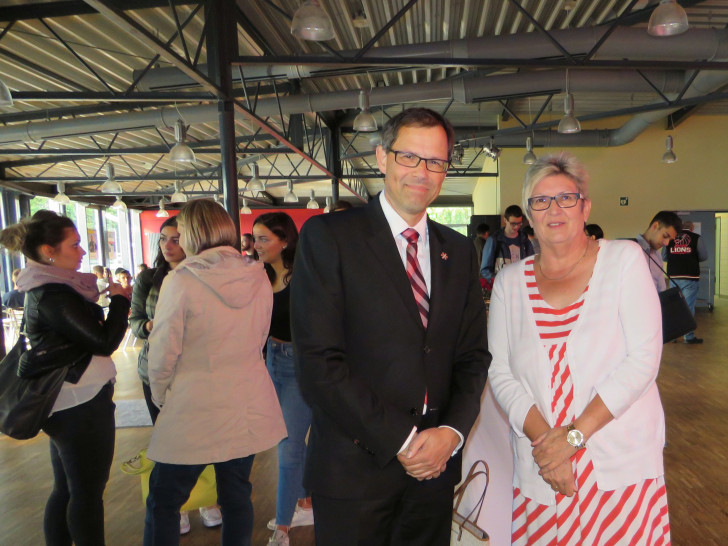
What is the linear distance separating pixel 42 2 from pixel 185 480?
6.01m

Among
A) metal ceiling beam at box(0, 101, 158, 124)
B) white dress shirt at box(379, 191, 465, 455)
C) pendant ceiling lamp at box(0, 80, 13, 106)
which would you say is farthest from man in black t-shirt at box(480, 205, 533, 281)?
metal ceiling beam at box(0, 101, 158, 124)

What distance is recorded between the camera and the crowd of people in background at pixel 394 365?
4.42 feet

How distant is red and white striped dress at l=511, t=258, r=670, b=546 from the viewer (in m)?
1.55

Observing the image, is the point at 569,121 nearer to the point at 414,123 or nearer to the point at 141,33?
the point at 141,33

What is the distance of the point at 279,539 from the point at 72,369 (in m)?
1.36

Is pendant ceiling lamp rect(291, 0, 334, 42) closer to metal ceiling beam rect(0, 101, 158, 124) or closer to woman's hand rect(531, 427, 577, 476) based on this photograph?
woman's hand rect(531, 427, 577, 476)

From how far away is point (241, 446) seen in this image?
6.40 feet

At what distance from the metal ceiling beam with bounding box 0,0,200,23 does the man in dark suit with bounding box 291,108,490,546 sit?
17.6ft

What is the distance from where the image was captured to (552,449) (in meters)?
1.54

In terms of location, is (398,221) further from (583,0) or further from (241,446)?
(583,0)

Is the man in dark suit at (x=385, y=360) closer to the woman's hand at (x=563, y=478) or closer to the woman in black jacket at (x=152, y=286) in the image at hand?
the woman's hand at (x=563, y=478)

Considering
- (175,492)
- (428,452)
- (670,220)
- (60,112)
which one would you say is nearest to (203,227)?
(175,492)

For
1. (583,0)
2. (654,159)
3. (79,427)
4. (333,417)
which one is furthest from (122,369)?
(654,159)

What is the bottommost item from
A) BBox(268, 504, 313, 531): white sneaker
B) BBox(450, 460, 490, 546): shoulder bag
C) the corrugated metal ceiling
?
BBox(268, 504, 313, 531): white sneaker
